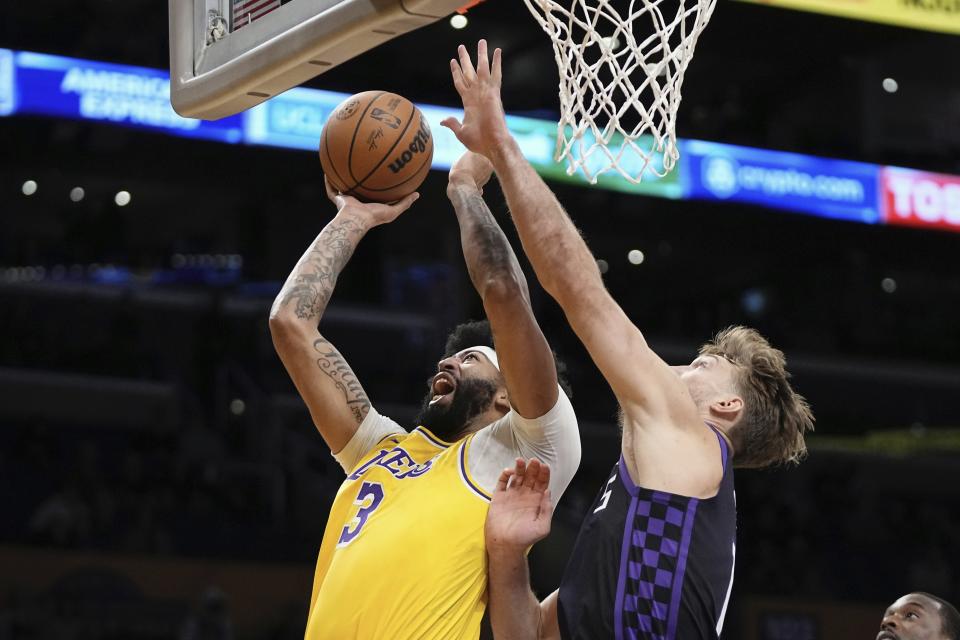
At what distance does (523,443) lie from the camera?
3.10 meters

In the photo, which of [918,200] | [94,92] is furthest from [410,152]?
[918,200]

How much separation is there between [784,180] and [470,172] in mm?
8142

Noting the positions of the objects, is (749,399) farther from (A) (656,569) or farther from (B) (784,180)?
(B) (784,180)

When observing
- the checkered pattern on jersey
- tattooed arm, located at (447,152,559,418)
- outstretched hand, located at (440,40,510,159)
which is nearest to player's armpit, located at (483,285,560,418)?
tattooed arm, located at (447,152,559,418)

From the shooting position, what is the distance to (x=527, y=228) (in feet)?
8.93

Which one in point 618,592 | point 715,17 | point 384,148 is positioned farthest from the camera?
point 715,17

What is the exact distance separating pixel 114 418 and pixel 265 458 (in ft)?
10.2

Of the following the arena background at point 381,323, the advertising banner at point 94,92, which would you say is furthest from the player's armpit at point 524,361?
the arena background at point 381,323

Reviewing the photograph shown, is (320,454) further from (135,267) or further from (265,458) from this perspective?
(135,267)

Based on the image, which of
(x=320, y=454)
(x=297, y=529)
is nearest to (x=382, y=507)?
(x=297, y=529)

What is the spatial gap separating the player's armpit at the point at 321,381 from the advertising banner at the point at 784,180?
305 inches

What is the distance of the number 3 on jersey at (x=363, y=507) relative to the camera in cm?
314

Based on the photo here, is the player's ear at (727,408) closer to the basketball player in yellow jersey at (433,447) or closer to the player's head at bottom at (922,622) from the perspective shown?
the basketball player in yellow jersey at (433,447)

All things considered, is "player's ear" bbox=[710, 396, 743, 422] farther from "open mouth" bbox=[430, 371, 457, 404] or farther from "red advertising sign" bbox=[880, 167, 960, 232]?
"red advertising sign" bbox=[880, 167, 960, 232]
